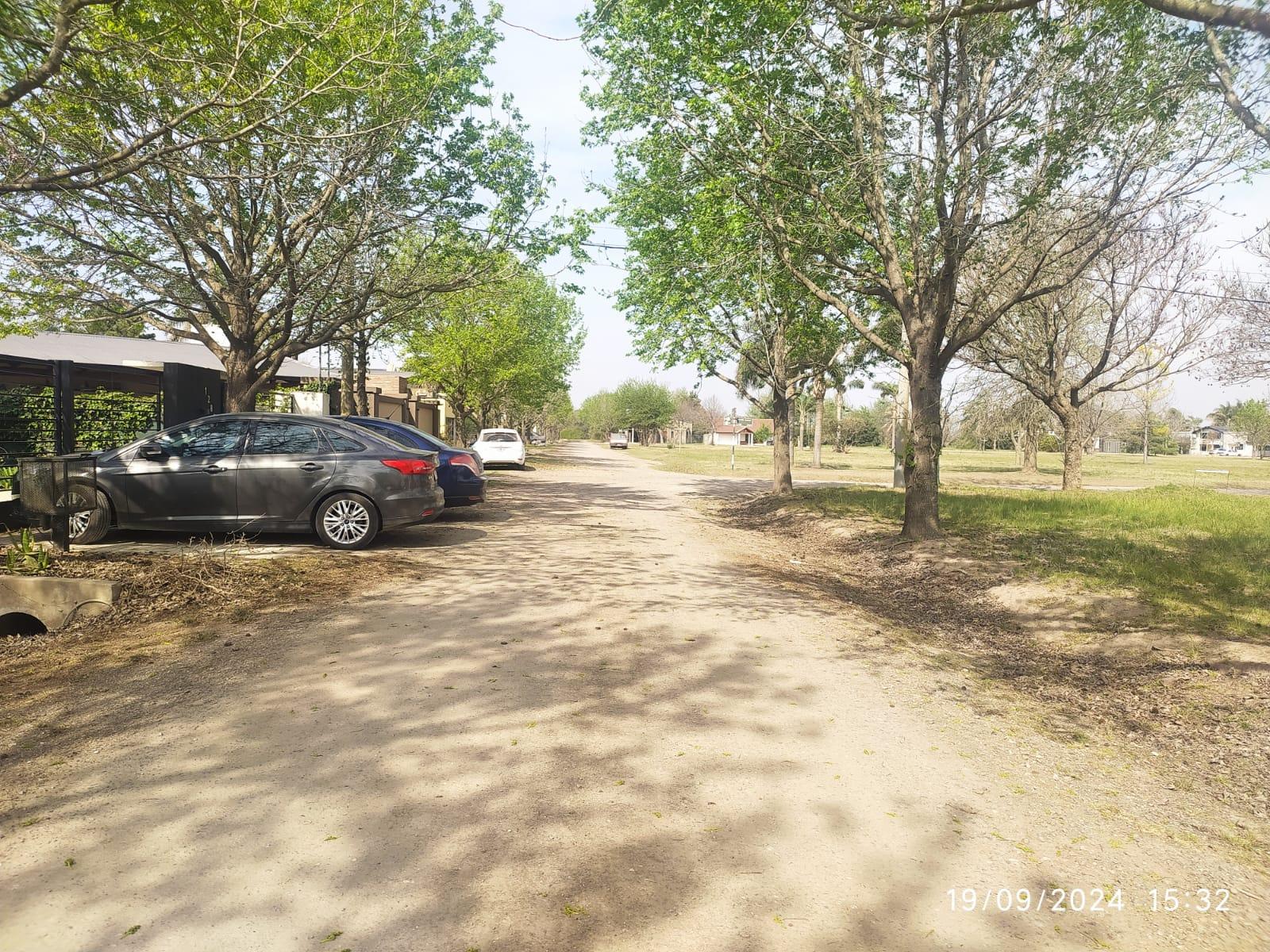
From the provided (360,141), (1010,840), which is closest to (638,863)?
(1010,840)

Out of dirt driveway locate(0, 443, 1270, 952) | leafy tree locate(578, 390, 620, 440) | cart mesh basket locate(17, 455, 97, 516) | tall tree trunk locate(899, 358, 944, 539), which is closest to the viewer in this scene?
dirt driveway locate(0, 443, 1270, 952)

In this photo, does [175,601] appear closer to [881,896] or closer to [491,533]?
[491,533]

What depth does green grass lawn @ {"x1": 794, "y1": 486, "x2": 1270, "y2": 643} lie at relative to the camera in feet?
25.0

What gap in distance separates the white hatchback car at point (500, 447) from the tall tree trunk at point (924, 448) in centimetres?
2139

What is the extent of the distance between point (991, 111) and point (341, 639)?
10.5 metres

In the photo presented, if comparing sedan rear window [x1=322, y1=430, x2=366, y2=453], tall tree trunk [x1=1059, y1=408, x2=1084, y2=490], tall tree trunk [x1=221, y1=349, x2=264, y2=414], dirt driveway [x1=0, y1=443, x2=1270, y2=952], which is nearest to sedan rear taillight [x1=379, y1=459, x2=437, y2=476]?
A: sedan rear window [x1=322, y1=430, x2=366, y2=453]

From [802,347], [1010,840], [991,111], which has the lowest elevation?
[1010,840]

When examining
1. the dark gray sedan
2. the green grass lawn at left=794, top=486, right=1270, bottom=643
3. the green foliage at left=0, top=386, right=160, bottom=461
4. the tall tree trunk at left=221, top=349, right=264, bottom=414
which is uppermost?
the tall tree trunk at left=221, top=349, right=264, bottom=414

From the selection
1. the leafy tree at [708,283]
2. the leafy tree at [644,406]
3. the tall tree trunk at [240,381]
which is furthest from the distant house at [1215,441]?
the tall tree trunk at [240,381]

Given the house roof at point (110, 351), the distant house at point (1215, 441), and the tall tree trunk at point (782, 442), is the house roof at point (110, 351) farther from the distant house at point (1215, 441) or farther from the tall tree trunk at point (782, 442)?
the distant house at point (1215, 441)

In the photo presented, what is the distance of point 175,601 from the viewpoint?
22.3 ft

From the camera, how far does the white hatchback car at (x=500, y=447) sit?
30.9 metres
